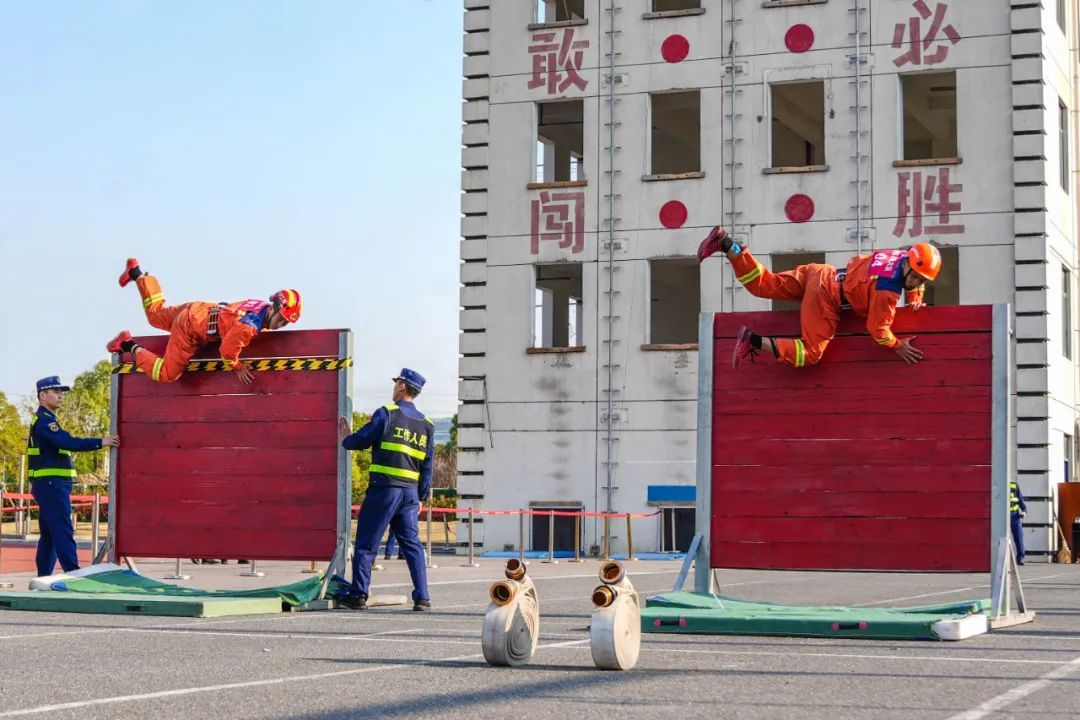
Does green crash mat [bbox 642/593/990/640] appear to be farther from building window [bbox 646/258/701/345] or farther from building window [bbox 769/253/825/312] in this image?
building window [bbox 646/258/701/345]

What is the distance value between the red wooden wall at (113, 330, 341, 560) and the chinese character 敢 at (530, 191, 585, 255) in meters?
17.4

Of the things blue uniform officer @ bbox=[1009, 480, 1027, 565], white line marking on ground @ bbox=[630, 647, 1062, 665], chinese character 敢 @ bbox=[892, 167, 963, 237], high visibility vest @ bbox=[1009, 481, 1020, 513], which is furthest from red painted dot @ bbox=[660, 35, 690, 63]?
white line marking on ground @ bbox=[630, 647, 1062, 665]

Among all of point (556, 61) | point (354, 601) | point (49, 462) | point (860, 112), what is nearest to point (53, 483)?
point (49, 462)

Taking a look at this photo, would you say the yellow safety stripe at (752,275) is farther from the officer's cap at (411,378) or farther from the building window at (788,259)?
the building window at (788,259)

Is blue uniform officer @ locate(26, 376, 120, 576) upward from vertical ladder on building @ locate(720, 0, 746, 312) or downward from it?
downward

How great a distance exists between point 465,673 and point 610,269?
2416 cm

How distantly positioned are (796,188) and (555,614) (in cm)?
1915

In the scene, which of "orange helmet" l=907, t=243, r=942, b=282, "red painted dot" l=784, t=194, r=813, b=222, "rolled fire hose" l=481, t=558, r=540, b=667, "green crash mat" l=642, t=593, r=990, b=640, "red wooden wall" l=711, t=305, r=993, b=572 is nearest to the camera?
"rolled fire hose" l=481, t=558, r=540, b=667

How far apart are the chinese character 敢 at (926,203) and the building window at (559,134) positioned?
21.4ft

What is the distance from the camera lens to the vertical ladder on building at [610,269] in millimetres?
32844

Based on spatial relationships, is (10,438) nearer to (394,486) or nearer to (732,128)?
(732,128)

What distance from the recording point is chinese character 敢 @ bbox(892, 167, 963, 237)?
31.5 m

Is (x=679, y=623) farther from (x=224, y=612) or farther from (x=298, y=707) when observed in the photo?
(x=298, y=707)

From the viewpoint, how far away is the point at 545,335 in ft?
123
